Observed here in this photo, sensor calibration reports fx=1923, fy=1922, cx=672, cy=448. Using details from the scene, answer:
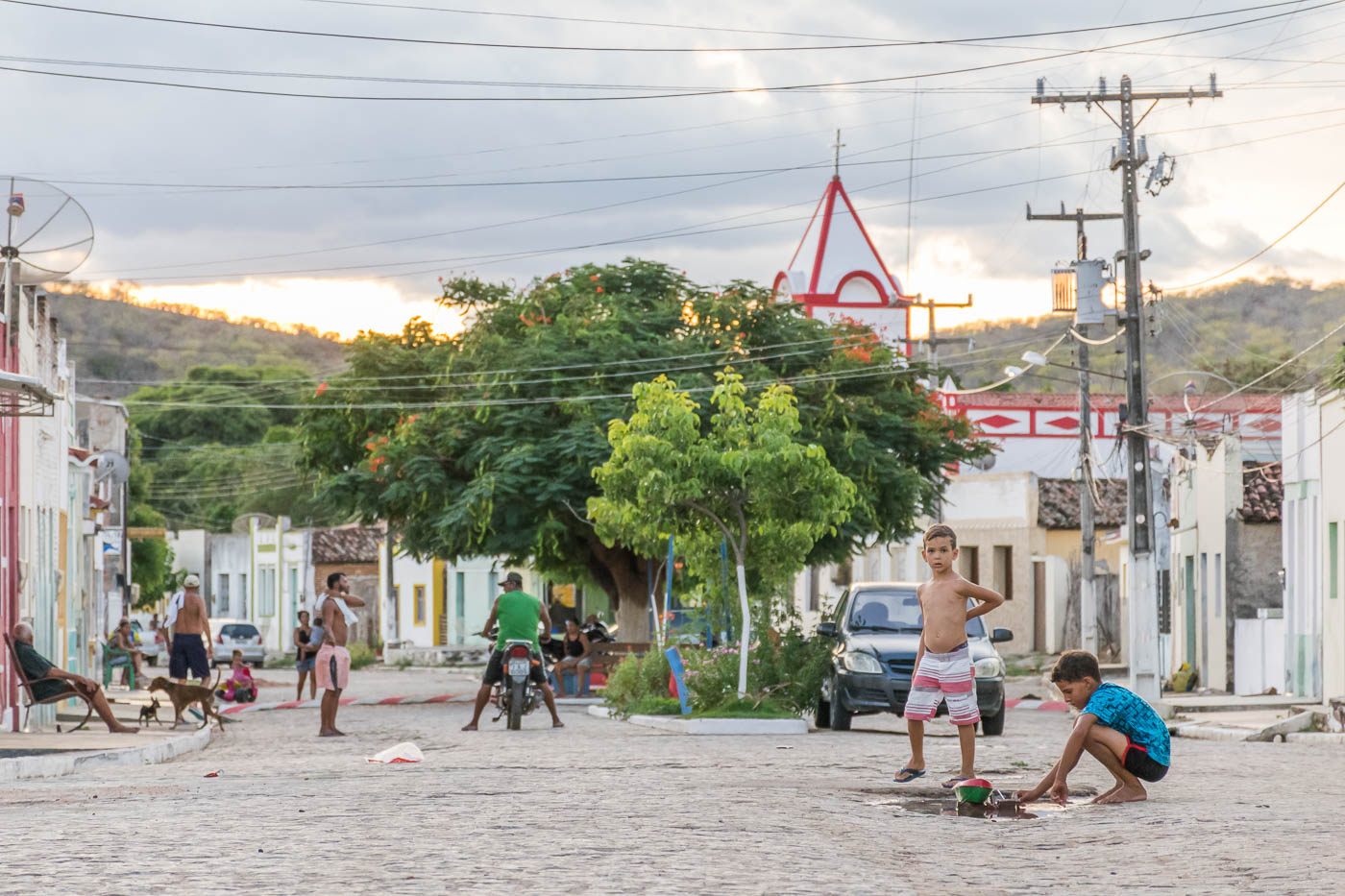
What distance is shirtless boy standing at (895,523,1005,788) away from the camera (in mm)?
12680

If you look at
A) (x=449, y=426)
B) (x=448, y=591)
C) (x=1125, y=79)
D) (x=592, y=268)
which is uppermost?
(x=1125, y=79)

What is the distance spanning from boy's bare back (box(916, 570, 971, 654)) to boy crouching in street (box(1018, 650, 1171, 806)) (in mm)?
1233

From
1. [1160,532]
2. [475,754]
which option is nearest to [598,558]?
[1160,532]

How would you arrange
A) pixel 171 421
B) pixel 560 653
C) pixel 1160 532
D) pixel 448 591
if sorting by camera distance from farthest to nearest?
pixel 171 421 → pixel 448 591 → pixel 1160 532 → pixel 560 653

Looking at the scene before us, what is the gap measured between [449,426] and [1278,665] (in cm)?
1418

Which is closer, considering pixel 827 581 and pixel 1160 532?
pixel 1160 532

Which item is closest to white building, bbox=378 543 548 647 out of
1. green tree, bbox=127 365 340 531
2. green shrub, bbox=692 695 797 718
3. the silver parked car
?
the silver parked car

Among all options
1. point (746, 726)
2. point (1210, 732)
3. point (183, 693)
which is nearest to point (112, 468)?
point (183, 693)

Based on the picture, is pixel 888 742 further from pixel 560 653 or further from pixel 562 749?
pixel 560 653

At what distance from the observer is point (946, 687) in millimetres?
12680

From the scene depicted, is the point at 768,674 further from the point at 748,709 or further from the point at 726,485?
the point at 726,485

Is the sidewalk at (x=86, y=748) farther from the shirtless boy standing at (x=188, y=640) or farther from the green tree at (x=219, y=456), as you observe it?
the green tree at (x=219, y=456)

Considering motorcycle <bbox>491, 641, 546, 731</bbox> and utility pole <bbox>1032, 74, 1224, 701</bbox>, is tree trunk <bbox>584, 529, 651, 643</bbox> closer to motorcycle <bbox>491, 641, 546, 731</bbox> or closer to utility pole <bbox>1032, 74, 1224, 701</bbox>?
utility pole <bbox>1032, 74, 1224, 701</bbox>

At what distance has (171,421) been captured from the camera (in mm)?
98438
